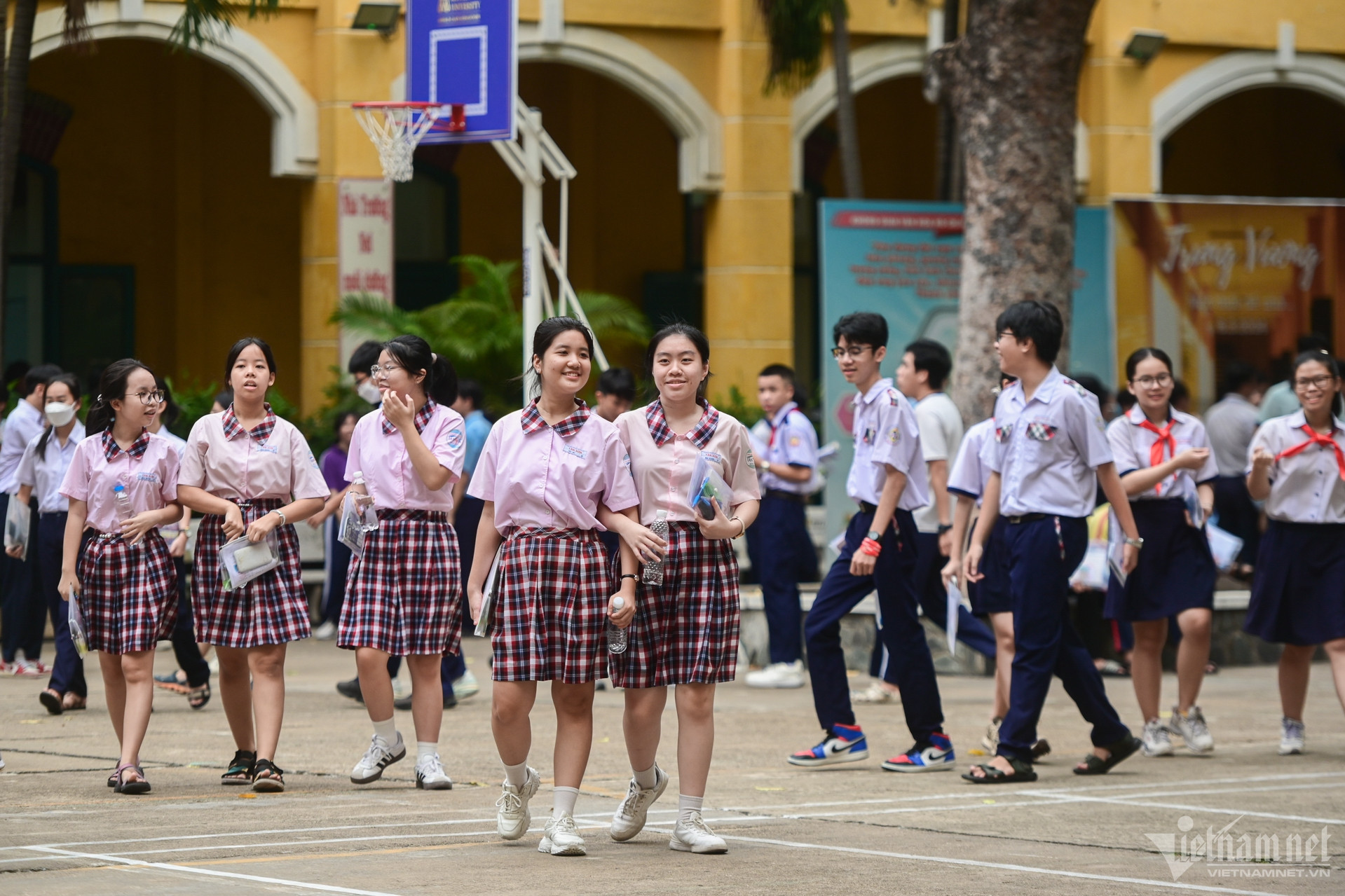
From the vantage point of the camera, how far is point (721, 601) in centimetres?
650

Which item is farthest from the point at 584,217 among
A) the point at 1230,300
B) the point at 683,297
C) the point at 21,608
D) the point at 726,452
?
the point at 726,452

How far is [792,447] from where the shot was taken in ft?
38.6

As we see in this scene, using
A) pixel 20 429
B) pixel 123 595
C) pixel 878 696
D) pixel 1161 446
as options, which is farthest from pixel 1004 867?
pixel 20 429

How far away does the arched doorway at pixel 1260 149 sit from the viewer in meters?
25.9

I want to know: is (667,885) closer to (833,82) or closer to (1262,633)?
(1262,633)

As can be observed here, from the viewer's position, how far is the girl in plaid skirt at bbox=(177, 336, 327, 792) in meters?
7.64

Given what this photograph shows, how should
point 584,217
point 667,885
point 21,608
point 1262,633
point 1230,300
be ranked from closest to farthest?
point 667,885 → point 1262,633 → point 21,608 → point 1230,300 → point 584,217

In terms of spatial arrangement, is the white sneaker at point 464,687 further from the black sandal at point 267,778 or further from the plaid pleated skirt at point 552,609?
the plaid pleated skirt at point 552,609

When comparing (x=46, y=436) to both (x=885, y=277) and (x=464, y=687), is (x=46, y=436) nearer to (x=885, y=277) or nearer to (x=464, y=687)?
(x=464, y=687)

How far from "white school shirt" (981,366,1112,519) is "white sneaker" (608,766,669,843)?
2440mm

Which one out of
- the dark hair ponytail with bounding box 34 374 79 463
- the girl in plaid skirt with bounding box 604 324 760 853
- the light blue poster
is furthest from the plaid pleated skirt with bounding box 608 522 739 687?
the light blue poster

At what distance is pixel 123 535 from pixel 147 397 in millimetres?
564

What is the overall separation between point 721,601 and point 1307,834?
224 centimetres

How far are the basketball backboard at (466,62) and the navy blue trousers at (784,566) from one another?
4.12 meters
